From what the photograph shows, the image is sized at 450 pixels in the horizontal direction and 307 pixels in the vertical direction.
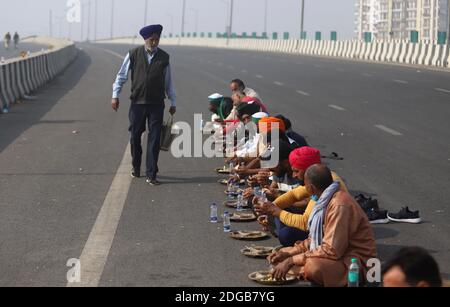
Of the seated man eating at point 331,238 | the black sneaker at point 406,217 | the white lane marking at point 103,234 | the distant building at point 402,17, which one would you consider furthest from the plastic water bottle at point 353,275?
the distant building at point 402,17

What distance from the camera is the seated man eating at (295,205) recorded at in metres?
8.23

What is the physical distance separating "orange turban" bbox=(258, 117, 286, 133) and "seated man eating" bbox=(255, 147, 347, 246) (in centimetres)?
203

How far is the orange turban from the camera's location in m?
10.8

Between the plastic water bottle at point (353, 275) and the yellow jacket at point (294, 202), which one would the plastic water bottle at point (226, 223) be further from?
the plastic water bottle at point (353, 275)

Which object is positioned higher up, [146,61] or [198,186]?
[146,61]

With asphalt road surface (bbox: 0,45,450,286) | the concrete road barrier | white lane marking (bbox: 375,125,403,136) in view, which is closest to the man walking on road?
asphalt road surface (bbox: 0,45,450,286)

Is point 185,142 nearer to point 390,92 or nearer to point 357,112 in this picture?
point 357,112

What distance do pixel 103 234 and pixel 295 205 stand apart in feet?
5.87

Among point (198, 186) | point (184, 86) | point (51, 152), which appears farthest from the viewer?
point (184, 86)

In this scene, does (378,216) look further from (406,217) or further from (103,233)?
(103,233)

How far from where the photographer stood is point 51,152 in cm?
1576

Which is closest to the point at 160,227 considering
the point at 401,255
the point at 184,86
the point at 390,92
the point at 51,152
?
the point at 401,255

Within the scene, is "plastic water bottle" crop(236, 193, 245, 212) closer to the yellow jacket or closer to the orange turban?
the orange turban

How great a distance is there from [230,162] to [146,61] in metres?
1.82
